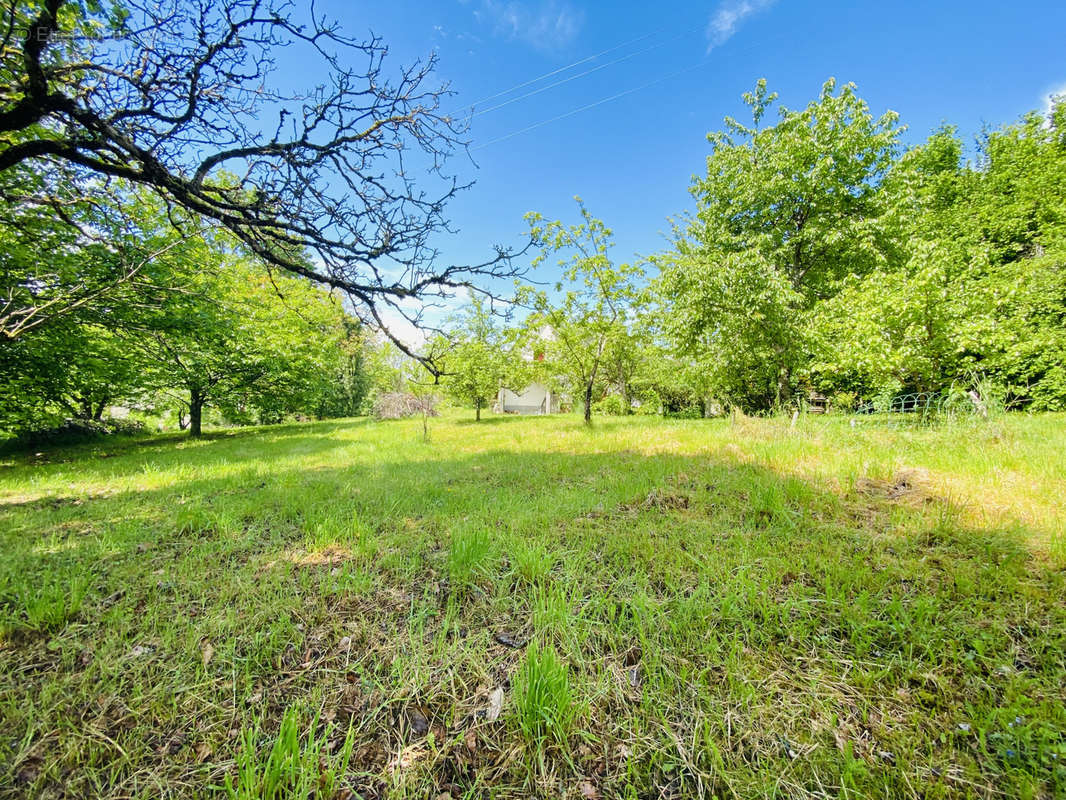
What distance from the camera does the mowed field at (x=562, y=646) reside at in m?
1.34

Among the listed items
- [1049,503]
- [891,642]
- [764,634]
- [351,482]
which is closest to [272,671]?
[764,634]

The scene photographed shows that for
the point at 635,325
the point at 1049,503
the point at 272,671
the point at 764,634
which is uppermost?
the point at 635,325

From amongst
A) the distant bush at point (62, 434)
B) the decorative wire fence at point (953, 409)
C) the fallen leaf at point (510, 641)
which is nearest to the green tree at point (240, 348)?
the distant bush at point (62, 434)

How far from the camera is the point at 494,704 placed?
1628 mm

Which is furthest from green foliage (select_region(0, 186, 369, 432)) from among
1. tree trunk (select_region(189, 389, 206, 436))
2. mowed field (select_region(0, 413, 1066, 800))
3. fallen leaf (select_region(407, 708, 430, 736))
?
fallen leaf (select_region(407, 708, 430, 736))

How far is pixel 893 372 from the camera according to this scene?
26.6 ft

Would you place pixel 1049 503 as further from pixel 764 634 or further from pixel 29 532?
pixel 29 532

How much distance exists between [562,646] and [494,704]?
0.44 metres

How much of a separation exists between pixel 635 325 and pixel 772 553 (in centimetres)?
1001

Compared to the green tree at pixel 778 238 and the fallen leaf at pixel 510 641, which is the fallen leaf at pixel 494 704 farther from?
the green tree at pixel 778 238

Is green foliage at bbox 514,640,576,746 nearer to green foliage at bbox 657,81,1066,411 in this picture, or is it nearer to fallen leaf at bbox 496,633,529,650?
fallen leaf at bbox 496,633,529,650

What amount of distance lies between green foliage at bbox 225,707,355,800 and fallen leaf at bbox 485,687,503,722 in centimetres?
57

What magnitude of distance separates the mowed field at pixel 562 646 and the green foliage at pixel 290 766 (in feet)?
0.04

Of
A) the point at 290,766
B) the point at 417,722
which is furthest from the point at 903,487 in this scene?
the point at 290,766
